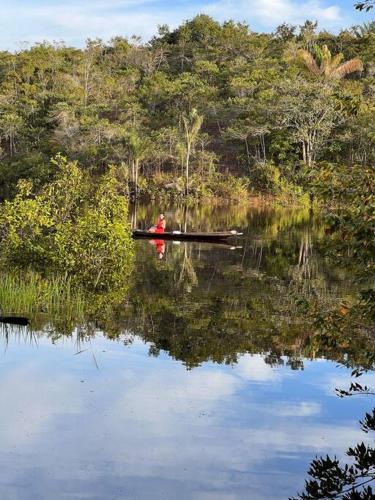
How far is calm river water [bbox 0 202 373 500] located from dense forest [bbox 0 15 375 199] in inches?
1109

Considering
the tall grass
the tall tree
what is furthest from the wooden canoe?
the tall tree

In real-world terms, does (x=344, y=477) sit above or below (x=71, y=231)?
below

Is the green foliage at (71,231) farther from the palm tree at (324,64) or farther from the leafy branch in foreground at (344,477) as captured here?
the palm tree at (324,64)

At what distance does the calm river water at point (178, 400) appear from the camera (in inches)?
289

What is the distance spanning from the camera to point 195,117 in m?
46.3

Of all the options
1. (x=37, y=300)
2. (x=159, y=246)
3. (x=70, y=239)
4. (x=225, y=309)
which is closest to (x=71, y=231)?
(x=70, y=239)

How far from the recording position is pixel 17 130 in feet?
165

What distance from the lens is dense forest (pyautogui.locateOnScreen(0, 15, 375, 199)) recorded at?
1779 inches

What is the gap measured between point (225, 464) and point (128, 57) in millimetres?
61728

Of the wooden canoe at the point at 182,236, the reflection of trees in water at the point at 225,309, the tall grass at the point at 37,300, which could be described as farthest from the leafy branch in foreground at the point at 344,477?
the wooden canoe at the point at 182,236

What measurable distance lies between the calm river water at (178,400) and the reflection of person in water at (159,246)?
5.76m

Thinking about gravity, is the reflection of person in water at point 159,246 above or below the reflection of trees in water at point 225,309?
above

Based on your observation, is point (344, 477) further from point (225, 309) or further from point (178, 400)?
point (225, 309)

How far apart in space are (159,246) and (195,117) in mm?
22607
